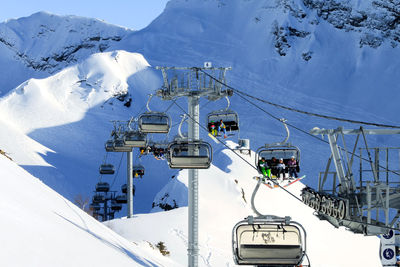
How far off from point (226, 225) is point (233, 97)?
37.1 m

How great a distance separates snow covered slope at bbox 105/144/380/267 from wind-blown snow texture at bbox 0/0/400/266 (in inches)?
3.5

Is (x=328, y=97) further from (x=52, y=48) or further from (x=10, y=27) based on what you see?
(x=10, y=27)

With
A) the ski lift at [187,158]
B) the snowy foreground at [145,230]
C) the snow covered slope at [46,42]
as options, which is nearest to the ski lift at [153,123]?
the snowy foreground at [145,230]

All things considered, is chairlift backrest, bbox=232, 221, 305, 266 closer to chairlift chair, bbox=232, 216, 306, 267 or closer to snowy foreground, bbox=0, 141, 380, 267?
chairlift chair, bbox=232, 216, 306, 267

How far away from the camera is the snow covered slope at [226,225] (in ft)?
74.0

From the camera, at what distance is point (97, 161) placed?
171ft

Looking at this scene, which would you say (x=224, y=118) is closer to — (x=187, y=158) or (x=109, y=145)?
(x=187, y=158)

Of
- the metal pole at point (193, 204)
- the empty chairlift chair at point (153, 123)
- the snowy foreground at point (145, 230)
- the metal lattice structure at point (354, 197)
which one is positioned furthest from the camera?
the empty chairlift chair at point (153, 123)

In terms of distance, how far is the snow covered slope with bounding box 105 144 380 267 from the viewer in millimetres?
22562

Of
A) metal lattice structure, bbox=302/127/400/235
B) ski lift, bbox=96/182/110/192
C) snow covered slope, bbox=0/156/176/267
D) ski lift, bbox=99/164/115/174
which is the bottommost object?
snow covered slope, bbox=0/156/176/267

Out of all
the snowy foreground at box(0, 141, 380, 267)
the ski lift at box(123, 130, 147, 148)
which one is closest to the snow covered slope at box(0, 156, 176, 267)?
the snowy foreground at box(0, 141, 380, 267)

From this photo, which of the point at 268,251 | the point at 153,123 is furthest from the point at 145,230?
the point at 268,251

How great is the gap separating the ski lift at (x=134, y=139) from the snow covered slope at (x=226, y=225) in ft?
11.2

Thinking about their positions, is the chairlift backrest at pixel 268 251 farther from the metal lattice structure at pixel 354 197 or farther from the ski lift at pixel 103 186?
the ski lift at pixel 103 186
